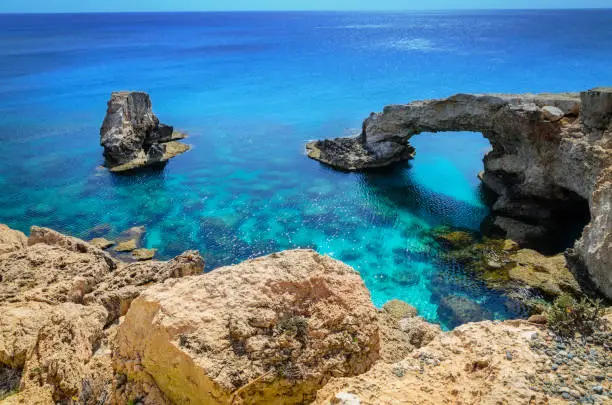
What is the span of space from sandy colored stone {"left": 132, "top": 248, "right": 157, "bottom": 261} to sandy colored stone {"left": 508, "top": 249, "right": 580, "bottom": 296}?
671 inches

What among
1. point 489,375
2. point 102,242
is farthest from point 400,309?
point 102,242

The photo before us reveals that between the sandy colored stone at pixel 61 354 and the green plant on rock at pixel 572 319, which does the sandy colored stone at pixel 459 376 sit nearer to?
the green plant on rock at pixel 572 319

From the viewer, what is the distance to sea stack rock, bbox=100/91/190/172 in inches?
1344

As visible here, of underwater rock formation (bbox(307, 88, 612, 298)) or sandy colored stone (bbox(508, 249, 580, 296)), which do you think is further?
sandy colored stone (bbox(508, 249, 580, 296))

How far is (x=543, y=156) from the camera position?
22578 mm

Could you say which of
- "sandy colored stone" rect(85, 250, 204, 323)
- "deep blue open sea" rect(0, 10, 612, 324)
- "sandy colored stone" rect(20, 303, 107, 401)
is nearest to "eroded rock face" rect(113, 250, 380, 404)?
"sandy colored stone" rect(20, 303, 107, 401)

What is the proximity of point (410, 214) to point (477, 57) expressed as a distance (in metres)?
64.1

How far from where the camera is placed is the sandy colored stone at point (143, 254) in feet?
71.7

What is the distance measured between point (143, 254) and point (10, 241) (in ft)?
21.9

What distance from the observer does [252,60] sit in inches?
3430

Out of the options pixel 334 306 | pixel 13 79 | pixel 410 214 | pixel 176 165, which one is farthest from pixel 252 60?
pixel 334 306

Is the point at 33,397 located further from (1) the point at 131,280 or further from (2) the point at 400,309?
(2) the point at 400,309

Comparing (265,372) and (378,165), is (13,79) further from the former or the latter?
(265,372)

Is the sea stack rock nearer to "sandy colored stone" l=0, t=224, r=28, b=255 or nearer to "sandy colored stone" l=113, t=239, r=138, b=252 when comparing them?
"sandy colored stone" l=113, t=239, r=138, b=252
